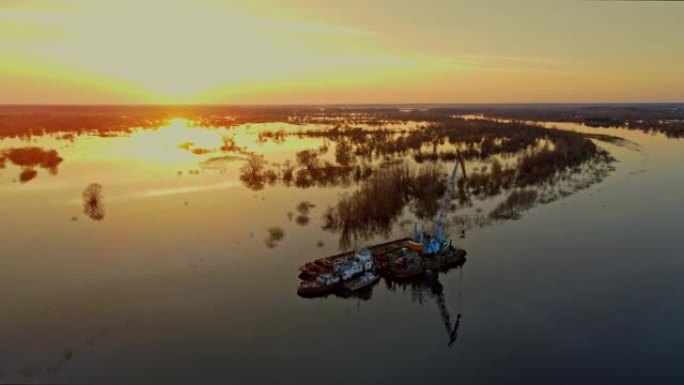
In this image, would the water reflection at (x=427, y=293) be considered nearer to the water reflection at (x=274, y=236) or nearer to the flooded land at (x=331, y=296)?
the flooded land at (x=331, y=296)

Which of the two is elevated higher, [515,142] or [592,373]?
[515,142]

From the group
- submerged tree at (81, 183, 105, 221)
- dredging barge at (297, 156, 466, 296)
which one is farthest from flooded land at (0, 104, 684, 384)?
dredging barge at (297, 156, 466, 296)

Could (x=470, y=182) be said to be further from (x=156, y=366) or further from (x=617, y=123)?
(x=617, y=123)

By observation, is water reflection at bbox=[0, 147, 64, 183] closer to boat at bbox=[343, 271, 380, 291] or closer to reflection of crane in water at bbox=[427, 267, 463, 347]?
boat at bbox=[343, 271, 380, 291]

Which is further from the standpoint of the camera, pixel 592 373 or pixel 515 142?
pixel 515 142

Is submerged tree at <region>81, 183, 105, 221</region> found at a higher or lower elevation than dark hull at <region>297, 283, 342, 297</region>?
higher

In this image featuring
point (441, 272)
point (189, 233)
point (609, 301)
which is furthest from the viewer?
point (189, 233)

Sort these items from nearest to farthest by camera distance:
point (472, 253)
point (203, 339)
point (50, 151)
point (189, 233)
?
1. point (203, 339)
2. point (472, 253)
3. point (189, 233)
4. point (50, 151)

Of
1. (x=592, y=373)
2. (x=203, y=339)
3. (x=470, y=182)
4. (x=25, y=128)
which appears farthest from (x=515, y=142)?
(x=25, y=128)
